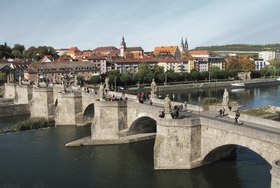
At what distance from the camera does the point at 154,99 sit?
142ft

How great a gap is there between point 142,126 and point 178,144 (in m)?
12.6

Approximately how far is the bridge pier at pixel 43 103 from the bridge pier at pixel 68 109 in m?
6.37

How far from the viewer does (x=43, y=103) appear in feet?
202

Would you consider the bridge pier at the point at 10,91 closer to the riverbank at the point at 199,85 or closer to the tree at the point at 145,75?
the riverbank at the point at 199,85

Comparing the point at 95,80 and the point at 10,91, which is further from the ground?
the point at 95,80

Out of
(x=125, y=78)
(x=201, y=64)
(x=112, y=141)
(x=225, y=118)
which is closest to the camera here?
(x=225, y=118)

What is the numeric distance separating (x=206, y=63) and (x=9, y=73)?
8708cm

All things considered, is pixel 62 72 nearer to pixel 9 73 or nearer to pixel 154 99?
pixel 9 73

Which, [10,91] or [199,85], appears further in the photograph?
[199,85]

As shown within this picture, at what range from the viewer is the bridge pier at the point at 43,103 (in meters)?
61.0

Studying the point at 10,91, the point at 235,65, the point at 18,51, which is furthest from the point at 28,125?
the point at 235,65

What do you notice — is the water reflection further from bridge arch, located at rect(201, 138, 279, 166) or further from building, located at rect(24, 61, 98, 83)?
bridge arch, located at rect(201, 138, 279, 166)

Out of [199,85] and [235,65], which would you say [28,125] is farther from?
[235,65]

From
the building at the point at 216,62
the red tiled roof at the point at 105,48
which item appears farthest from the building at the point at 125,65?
the red tiled roof at the point at 105,48
